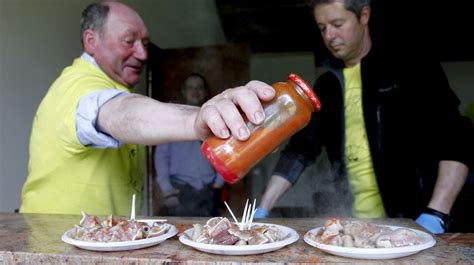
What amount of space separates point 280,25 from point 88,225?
3145mm

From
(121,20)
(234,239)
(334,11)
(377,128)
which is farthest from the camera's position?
(334,11)

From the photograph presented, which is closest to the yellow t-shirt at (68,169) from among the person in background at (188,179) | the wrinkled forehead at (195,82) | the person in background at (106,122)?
the person in background at (106,122)

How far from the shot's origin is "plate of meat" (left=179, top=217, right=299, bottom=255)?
38.0 inches

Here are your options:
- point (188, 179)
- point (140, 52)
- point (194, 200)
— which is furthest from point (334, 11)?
point (194, 200)

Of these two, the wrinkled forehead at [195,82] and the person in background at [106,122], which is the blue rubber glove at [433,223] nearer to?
the person in background at [106,122]

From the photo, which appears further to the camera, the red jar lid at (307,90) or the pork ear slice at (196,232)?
the pork ear slice at (196,232)

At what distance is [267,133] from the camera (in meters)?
0.92

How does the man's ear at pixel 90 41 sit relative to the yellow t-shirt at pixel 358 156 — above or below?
above

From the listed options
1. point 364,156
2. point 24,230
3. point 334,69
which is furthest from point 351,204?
point 24,230

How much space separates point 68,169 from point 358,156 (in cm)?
140

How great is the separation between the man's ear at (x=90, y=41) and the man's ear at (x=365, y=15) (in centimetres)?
A: 141

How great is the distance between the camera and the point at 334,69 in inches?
101

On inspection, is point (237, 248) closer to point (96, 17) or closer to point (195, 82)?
point (96, 17)

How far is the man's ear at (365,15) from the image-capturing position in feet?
8.16
